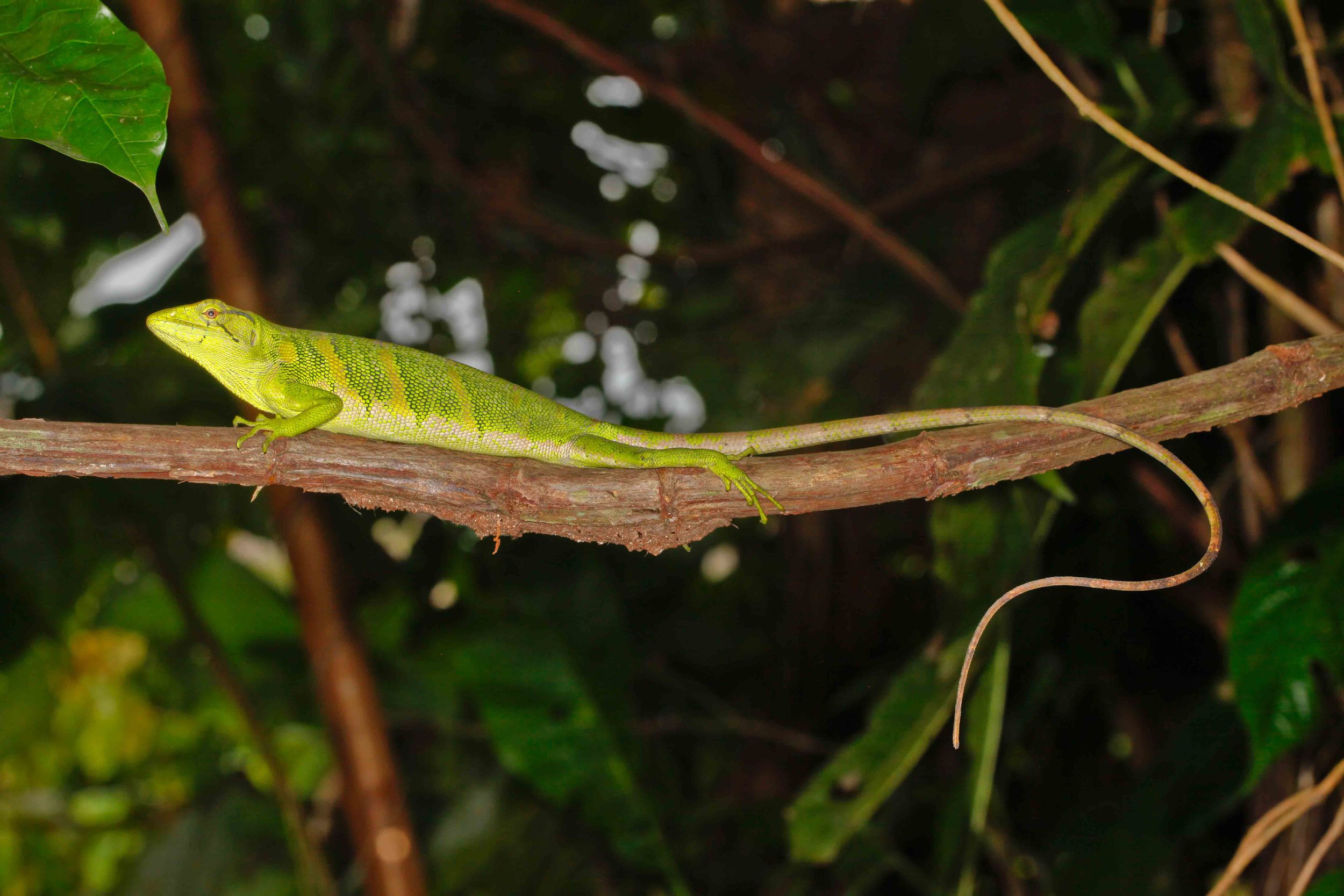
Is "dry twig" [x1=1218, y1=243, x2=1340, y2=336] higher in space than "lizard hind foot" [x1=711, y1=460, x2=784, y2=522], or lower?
higher

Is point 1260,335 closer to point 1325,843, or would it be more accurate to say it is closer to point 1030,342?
point 1030,342

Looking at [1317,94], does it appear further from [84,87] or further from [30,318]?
[30,318]

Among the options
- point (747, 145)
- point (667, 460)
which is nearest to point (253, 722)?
point (667, 460)

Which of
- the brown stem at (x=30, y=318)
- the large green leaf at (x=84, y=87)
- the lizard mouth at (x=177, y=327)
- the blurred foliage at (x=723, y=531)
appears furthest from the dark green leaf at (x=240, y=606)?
the large green leaf at (x=84, y=87)

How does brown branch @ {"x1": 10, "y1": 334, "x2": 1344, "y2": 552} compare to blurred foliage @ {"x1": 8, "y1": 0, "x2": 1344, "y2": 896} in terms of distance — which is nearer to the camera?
brown branch @ {"x1": 10, "y1": 334, "x2": 1344, "y2": 552}

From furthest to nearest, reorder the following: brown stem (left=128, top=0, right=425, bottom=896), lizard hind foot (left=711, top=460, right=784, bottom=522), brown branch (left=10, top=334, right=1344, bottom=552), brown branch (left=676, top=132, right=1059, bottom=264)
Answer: brown branch (left=676, top=132, right=1059, bottom=264)
brown stem (left=128, top=0, right=425, bottom=896)
lizard hind foot (left=711, top=460, right=784, bottom=522)
brown branch (left=10, top=334, right=1344, bottom=552)

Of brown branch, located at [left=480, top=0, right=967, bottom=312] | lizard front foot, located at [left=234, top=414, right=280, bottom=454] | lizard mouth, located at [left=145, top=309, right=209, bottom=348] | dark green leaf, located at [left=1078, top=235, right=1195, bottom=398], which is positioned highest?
brown branch, located at [left=480, top=0, right=967, bottom=312]

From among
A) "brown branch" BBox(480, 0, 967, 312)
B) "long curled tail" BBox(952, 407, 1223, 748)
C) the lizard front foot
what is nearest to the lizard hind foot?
"long curled tail" BBox(952, 407, 1223, 748)

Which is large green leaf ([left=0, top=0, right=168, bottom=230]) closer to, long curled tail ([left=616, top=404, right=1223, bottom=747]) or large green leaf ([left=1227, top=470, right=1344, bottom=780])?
long curled tail ([left=616, top=404, right=1223, bottom=747])
